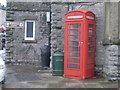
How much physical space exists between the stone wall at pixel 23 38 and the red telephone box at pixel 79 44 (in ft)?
16.5

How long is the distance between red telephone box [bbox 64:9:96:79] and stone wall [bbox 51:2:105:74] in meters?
0.57

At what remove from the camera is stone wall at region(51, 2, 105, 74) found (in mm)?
10031

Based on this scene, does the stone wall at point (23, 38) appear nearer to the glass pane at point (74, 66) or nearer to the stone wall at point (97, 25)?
the stone wall at point (97, 25)

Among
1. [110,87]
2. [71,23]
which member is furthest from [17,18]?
[110,87]

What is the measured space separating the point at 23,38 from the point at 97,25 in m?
5.76

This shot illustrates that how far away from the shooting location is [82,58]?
29.7ft

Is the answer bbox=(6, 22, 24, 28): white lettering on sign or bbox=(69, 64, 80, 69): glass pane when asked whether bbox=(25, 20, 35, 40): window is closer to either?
bbox=(6, 22, 24, 28): white lettering on sign

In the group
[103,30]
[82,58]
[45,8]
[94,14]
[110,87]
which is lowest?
[110,87]

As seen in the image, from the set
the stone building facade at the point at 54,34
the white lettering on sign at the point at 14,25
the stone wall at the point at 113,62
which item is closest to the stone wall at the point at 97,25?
the stone building facade at the point at 54,34

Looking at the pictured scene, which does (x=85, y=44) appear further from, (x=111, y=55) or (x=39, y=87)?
(x=39, y=87)

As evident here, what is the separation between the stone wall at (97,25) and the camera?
1003 centimetres

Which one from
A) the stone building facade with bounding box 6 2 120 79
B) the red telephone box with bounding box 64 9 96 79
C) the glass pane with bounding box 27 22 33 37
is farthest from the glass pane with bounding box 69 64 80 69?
the glass pane with bounding box 27 22 33 37

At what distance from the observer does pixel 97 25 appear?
10.1m

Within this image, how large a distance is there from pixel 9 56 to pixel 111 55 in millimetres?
7417
